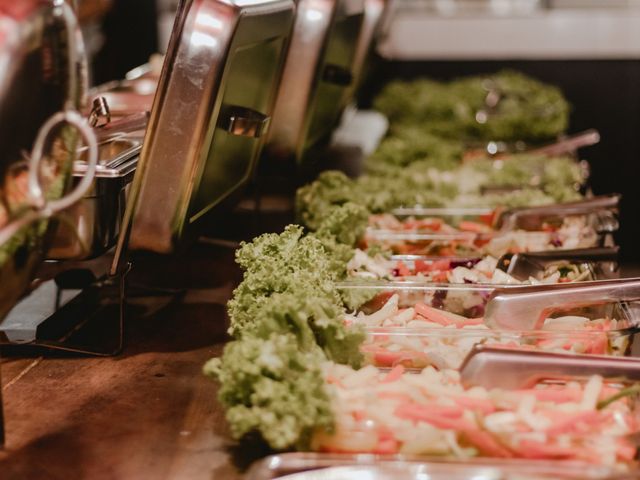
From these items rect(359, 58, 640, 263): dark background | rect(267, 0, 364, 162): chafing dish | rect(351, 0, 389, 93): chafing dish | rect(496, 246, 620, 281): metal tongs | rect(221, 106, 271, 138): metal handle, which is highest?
rect(359, 58, 640, 263): dark background

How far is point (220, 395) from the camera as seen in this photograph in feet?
4.66

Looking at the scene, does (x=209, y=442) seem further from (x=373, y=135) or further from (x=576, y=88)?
(x=576, y=88)

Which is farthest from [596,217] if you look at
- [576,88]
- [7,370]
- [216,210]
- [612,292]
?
[576,88]

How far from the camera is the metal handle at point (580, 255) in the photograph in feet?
7.59

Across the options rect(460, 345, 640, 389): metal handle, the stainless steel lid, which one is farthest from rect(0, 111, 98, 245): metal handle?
rect(460, 345, 640, 389): metal handle

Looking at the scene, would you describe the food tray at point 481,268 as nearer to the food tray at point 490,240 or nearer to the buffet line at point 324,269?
the buffet line at point 324,269

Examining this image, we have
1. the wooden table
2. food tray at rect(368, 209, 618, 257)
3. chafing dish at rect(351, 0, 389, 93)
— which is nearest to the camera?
the wooden table

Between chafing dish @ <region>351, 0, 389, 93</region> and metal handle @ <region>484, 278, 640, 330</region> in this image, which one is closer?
metal handle @ <region>484, 278, 640, 330</region>

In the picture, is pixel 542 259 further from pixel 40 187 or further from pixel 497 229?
pixel 40 187

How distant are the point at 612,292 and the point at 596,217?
93 cm

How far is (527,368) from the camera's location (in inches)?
59.9

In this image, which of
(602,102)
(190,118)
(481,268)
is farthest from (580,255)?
(602,102)

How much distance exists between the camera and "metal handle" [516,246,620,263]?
7.59 feet

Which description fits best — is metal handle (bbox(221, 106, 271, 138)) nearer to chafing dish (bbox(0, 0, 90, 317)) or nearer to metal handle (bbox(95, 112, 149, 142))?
metal handle (bbox(95, 112, 149, 142))
